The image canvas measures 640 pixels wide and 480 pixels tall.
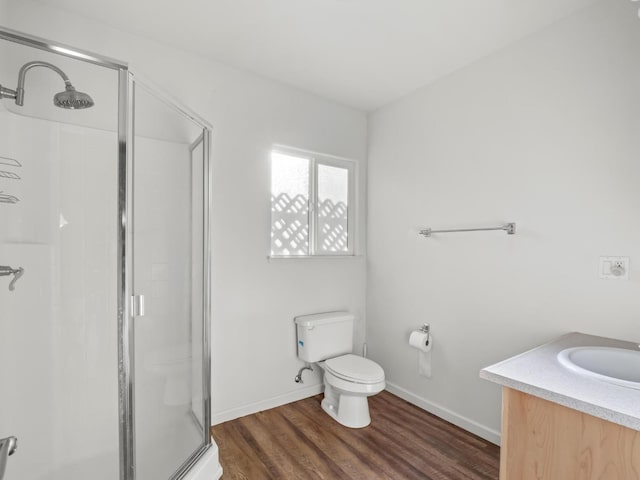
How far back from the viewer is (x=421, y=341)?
2400 mm

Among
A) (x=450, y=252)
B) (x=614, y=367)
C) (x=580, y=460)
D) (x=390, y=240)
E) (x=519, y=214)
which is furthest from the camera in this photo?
(x=390, y=240)

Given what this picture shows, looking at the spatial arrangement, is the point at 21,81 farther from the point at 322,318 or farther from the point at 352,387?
the point at 352,387

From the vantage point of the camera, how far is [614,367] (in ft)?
4.45

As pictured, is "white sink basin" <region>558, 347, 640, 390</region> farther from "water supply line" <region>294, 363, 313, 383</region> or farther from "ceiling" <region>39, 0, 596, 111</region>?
"water supply line" <region>294, 363, 313, 383</region>

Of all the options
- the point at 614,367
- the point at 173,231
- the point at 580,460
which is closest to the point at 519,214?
the point at 614,367

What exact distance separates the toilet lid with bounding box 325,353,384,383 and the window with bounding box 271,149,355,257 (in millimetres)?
851

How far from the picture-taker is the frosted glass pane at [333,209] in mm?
2836

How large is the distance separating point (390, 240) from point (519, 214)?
1.03m

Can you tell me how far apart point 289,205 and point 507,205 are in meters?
1.50

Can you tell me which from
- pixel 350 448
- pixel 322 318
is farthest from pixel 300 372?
pixel 350 448

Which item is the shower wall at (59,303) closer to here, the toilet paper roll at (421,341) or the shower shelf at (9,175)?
the shower shelf at (9,175)

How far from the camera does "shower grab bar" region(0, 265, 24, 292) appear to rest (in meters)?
1.46

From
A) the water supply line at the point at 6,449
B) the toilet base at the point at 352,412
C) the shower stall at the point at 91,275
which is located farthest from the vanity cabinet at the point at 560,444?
the water supply line at the point at 6,449

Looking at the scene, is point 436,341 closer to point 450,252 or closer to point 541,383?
point 450,252
